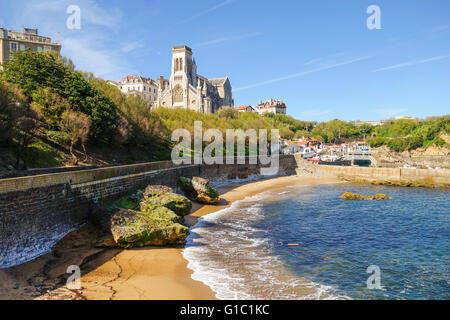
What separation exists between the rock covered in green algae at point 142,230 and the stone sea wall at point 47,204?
7.60 ft

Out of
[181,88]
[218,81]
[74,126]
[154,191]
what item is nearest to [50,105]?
[74,126]

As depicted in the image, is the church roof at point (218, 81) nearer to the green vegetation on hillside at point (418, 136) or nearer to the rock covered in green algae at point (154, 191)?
the green vegetation on hillside at point (418, 136)

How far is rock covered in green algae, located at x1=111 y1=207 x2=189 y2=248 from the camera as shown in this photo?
588 inches

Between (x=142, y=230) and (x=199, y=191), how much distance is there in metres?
13.2

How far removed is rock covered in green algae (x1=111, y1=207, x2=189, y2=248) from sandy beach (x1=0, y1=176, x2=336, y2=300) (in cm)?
46

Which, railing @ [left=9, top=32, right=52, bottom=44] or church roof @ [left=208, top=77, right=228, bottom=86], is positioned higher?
church roof @ [left=208, top=77, right=228, bottom=86]

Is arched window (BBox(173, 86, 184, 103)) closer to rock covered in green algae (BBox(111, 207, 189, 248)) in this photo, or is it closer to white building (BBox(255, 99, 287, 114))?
rock covered in green algae (BBox(111, 207, 189, 248))

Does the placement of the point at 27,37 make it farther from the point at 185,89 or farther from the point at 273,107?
the point at 273,107

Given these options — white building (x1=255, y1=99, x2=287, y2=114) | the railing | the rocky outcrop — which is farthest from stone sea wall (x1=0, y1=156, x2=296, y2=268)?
white building (x1=255, y1=99, x2=287, y2=114)

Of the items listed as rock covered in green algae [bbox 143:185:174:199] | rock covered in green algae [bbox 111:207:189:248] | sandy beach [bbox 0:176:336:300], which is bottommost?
sandy beach [bbox 0:176:336:300]

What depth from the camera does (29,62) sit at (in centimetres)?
2791

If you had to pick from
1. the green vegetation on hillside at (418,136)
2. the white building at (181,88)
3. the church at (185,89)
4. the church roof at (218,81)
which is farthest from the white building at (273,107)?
the church at (185,89)

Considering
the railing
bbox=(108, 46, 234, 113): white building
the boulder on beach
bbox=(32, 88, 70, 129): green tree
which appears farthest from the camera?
bbox=(108, 46, 234, 113): white building

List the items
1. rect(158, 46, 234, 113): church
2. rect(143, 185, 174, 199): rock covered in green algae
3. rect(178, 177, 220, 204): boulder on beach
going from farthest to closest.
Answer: rect(158, 46, 234, 113): church → rect(178, 177, 220, 204): boulder on beach → rect(143, 185, 174, 199): rock covered in green algae
